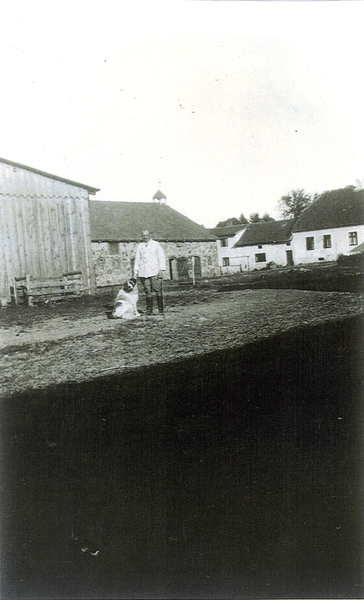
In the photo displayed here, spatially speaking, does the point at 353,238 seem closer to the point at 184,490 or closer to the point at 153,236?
the point at 153,236

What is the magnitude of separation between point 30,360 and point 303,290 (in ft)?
14.7

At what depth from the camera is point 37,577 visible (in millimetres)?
2314

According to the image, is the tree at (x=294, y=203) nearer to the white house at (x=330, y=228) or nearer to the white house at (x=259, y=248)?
the white house at (x=330, y=228)

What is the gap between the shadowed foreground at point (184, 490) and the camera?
2215 mm

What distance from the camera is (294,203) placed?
17.4 feet

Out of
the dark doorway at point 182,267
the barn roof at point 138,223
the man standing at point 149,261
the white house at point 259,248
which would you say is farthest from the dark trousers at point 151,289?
the white house at point 259,248

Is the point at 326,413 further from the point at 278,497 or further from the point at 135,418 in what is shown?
the point at 135,418

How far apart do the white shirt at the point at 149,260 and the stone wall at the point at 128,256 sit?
0.11 m

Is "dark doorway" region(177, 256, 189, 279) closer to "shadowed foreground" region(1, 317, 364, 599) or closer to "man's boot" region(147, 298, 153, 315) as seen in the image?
"man's boot" region(147, 298, 153, 315)

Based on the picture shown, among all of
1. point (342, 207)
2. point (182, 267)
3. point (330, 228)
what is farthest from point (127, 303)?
point (330, 228)

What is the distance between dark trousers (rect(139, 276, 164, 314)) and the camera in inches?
216

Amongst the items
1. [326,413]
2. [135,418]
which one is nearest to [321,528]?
[326,413]

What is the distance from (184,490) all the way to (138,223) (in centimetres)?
355

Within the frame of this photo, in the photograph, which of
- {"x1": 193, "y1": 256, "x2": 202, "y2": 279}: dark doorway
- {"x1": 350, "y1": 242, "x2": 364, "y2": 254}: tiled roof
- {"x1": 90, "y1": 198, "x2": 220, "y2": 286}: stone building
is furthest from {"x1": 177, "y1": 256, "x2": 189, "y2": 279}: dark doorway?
{"x1": 350, "y1": 242, "x2": 364, "y2": 254}: tiled roof
